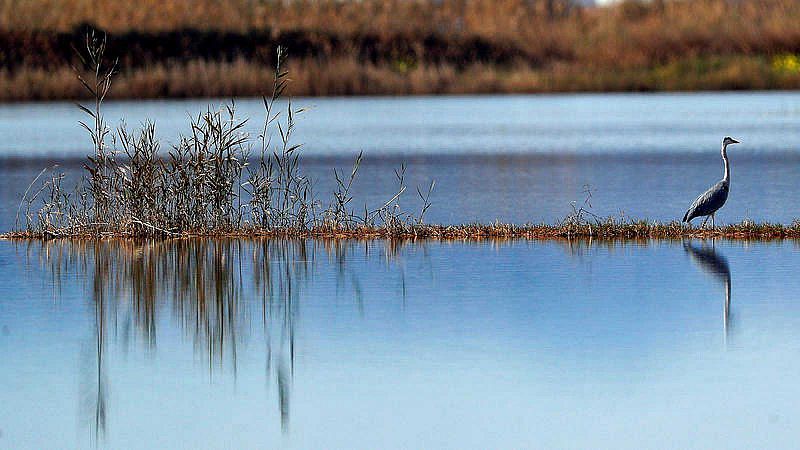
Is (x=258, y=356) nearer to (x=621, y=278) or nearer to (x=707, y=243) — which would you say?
(x=621, y=278)

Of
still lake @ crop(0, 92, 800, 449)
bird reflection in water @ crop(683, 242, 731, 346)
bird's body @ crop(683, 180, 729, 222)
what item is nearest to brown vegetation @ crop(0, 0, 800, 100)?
still lake @ crop(0, 92, 800, 449)

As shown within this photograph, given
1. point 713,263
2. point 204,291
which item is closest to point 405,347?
point 204,291

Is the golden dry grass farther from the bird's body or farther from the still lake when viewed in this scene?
the still lake

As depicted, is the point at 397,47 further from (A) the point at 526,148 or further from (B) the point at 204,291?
(B) the point at 204,291

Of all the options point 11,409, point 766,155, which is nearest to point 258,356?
point 11,409

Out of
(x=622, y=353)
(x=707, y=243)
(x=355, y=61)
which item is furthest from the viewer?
(x=355, y=61)

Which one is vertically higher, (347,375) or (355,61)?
(355,61)

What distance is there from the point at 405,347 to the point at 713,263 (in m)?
3.45

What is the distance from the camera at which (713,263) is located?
10.5 meters

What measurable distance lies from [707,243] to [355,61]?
26518 mm

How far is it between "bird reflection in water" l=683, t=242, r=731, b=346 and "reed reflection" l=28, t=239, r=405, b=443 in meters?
1.94

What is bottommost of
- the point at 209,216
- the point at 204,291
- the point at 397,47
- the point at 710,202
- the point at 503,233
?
the point at 204,291

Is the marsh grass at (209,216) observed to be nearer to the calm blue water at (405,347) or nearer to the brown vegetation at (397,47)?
the calm blue water at (405,347)

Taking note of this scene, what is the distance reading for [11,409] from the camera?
21.6 ft
